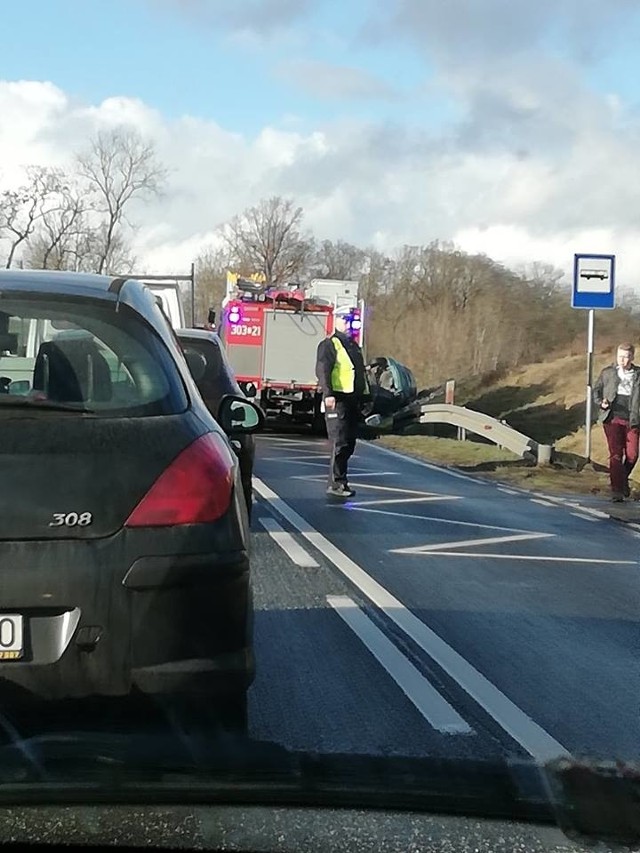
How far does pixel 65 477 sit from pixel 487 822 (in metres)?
1.46

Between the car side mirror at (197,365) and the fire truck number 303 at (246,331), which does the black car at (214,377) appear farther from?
the fire truck number 303 at (246,331)

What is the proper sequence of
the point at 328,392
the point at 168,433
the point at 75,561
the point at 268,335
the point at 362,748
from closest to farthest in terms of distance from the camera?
1. the point at 75,561
2. the point at 168,433
3. the point at 362,748
4. the point at 328,392
5. the point at 268,335

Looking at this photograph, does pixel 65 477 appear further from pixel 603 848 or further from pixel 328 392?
pixel 328 392

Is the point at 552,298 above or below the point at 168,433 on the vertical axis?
above

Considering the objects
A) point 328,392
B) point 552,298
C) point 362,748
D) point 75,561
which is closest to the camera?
point 75,561

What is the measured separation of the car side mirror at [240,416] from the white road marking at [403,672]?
4.06ft

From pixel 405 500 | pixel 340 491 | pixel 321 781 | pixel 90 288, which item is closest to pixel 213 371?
pixel 340 491

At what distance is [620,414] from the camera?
42.2ft

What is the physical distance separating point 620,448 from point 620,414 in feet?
1.29

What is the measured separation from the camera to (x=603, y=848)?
2.29 m

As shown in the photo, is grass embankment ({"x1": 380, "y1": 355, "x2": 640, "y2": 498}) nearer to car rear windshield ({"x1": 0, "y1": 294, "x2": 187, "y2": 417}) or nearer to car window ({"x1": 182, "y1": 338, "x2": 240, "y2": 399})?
car window ({"x1": 182, "y1": 338, "x2": 240, "y2": 399})

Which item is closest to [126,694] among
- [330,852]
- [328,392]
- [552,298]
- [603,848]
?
[330,852]

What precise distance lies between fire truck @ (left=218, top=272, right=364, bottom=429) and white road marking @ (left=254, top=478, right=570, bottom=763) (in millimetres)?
15487

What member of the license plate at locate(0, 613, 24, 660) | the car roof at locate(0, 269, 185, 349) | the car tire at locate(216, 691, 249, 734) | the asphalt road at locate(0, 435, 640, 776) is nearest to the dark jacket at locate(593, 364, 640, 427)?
the asphalt road at locate(0, 435, 640, 776)
